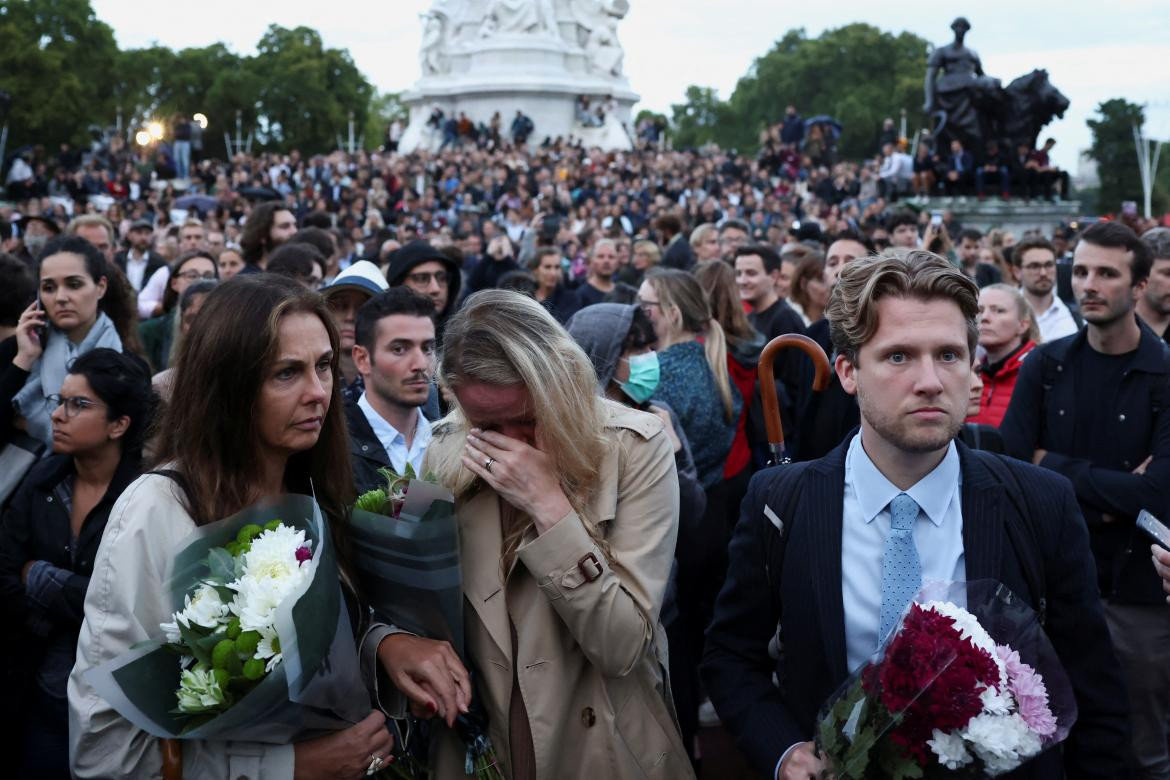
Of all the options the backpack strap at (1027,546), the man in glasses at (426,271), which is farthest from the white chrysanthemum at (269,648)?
the man in glasses at (426,271)

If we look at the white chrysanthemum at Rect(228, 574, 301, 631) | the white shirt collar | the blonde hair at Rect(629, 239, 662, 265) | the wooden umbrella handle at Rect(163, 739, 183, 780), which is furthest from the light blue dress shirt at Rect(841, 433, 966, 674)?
the blonde hair at Rect(629, 239, 662, 265)

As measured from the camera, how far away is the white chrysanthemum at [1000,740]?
7.25 ft

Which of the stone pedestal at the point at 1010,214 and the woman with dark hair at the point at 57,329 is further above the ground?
the stone pedestal at the point at 1010,214

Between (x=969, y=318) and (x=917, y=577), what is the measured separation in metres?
0.60

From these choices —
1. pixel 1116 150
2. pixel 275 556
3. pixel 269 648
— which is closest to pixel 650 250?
pixel 275 556

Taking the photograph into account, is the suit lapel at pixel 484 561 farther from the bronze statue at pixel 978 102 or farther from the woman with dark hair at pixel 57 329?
the bronze statue at pixel 978 102

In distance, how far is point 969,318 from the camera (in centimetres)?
279

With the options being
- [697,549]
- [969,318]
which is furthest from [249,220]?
[969,318]

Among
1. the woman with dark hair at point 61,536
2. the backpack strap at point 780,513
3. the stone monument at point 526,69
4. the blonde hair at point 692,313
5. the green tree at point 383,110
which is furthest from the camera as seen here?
the green tree at point 383,110

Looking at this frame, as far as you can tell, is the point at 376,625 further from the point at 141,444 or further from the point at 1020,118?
the point at 1020,118

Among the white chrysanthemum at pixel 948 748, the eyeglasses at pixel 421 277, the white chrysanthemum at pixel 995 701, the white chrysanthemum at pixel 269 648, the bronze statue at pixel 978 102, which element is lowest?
the white chrysanthemum at pixel 948 748

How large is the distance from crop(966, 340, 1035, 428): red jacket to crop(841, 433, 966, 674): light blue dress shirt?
3.17 meters

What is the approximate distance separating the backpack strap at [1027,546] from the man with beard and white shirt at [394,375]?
2077 mm

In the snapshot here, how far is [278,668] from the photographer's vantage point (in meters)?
2.42
